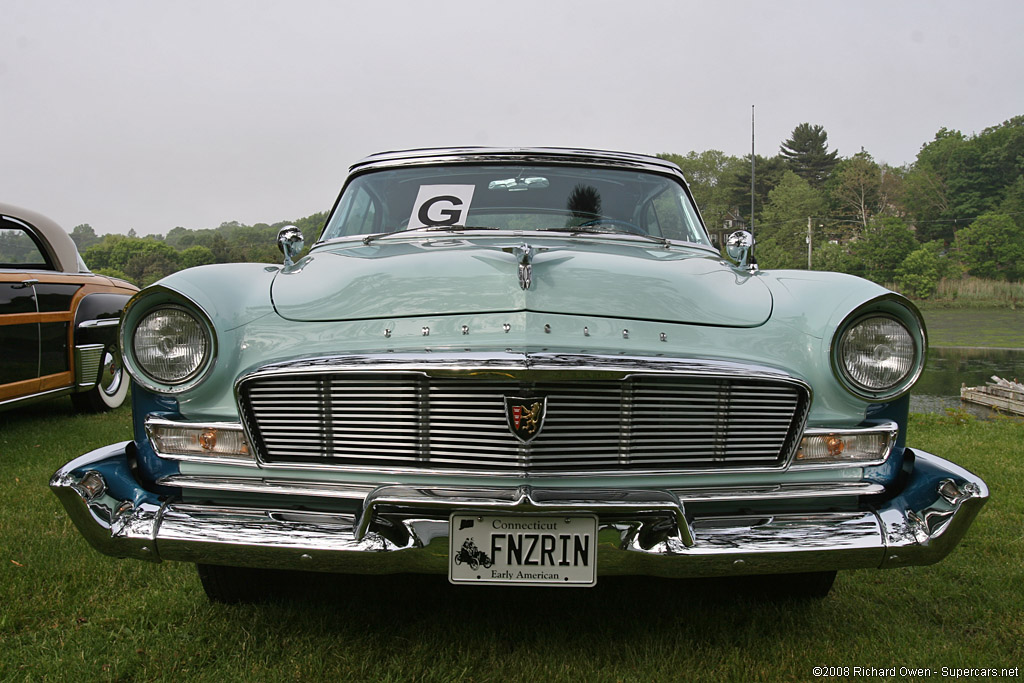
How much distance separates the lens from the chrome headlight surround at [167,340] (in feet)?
6.82

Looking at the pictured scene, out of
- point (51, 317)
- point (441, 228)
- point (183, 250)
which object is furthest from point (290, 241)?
point (183, 250)

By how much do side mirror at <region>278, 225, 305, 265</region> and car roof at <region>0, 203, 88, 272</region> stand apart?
3.36 metres

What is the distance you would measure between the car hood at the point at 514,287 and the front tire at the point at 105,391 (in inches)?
166

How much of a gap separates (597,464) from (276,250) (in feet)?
6.20

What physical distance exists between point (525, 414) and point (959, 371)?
33296mm

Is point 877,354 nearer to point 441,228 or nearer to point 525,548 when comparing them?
point 525,548

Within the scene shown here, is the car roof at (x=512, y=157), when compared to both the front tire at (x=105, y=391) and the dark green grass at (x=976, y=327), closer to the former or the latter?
the front tire at (x=105, y=391)

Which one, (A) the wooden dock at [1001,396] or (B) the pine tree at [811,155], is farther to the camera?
(B) the pine tree at [811,155]

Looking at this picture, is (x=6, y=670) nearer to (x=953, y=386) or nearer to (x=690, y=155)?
(x=953, y=386)

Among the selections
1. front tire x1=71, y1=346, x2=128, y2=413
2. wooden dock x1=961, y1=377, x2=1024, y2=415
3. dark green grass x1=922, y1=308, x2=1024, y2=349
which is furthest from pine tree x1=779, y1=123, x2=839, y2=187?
front tire x1=71, y1=346, x2=128, y2=413

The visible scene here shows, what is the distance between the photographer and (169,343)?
2113 millimetres

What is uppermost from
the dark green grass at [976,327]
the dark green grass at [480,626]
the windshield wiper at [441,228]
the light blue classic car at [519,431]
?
the windshield wiper at [441,228]

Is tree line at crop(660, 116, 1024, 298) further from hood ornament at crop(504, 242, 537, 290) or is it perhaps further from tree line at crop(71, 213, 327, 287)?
hood ornament at crop(504, 242, 537, 290)

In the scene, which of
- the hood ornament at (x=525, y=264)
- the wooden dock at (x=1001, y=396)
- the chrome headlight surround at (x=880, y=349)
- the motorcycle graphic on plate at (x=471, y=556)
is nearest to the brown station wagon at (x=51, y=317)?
the hood ornament at (x=525, y=264)
